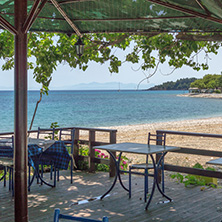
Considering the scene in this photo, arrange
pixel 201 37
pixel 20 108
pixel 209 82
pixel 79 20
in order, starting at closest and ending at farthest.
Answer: pixel 20 108, pixel 79 20, pixel 201 37, pixel 209 82

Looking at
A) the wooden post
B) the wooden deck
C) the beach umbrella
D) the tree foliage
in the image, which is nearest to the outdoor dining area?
the wooden deck

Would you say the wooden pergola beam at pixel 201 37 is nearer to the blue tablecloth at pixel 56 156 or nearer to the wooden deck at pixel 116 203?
the wooden deck at pixel 116 203

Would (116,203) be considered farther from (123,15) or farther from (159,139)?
(123,15)

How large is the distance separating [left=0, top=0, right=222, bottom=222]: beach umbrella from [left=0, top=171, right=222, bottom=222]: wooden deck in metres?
1.50

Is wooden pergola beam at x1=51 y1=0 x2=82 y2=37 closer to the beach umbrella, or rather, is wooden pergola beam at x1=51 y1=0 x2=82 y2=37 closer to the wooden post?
the beach umbrella

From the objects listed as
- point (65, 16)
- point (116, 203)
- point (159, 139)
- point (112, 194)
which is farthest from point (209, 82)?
point (65, 16)

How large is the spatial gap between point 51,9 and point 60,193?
2.52 meters

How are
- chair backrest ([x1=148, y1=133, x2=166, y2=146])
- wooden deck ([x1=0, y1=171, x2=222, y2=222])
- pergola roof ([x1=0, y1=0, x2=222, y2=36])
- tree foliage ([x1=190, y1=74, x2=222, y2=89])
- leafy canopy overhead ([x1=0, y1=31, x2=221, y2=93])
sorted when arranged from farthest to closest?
1. tree foliage ([x1=190, y1=74, x2=222, y2=89])
2. leafy canopy overhead ([x1=0, y1=31, x2=221, y2=93])
3. chair backrest ([x1=148, y1=133, x2=166, y2=146])
4. wooden deck ([x1=0, y1=171, x2=222, y2=222])
5. pergola roof ([x1=0, y1=0, x2=222, y2=36])

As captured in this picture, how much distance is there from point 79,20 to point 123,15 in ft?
1.96

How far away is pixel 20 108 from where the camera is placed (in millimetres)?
2688

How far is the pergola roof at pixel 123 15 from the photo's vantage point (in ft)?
11.4

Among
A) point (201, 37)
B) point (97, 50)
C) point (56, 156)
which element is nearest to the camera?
point (201, 37)

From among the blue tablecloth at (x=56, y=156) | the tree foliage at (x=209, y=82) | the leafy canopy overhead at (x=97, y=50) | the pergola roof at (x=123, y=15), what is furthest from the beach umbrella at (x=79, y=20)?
the tree foliage at (x=209, y=82)

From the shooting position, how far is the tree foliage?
Result: 76.6 metres
